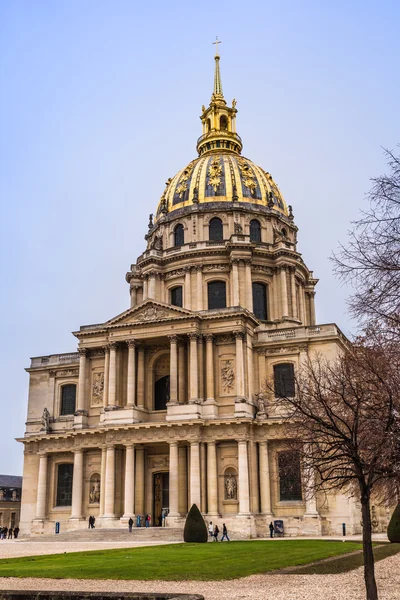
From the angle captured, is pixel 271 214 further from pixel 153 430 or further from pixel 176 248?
pixel 153 430

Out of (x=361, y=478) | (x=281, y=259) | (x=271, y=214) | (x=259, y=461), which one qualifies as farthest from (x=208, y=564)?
(x=271, y=214)

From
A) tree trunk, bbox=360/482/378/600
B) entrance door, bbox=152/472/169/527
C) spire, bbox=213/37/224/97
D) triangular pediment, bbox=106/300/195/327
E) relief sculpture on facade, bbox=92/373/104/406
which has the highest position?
spire, bbox=213/37/224/97

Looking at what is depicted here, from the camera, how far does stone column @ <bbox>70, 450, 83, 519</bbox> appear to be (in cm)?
5425

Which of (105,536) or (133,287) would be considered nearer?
(105,536)

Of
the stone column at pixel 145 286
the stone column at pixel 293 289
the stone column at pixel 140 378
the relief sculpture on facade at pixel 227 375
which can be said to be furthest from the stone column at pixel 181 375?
the stone column at pixel 293 289

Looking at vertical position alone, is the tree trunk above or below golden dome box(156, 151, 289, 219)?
below

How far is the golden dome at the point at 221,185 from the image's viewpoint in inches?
2753

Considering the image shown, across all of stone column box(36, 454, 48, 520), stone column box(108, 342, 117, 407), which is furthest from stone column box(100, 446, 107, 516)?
stone column box(36, 454, 48, 520)

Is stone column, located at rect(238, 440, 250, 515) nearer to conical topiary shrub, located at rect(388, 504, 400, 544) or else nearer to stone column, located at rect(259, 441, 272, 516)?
stone column, located at rect(259, 441, 272, 516)

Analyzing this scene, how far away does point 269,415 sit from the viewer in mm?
53031

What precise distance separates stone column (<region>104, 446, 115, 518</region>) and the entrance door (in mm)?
3948

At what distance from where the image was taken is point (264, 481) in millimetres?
51719

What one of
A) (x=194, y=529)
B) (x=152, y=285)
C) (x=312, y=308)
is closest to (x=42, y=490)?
(x=152, y=285)

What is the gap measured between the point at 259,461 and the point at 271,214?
26742 mm
